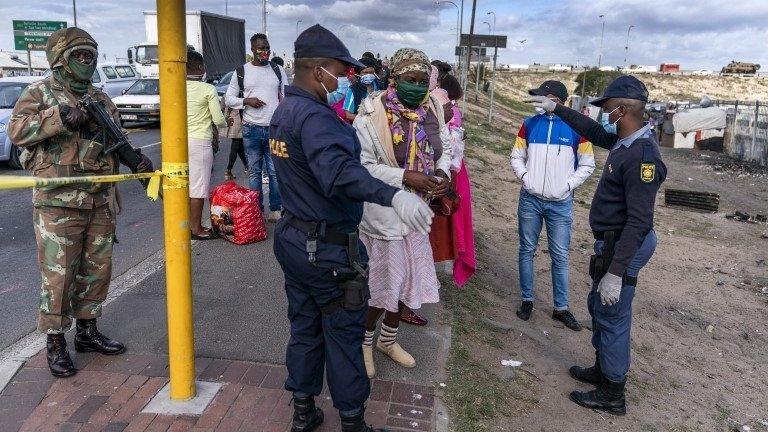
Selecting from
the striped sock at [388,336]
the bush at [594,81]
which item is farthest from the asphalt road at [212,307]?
the bush at [594,81]

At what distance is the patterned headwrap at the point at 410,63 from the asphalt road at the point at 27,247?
3183mm

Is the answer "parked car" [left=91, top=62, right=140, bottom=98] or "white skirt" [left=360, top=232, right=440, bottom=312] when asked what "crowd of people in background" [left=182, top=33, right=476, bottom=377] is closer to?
"white skirt" [left=360, top=232, right=440, bottom=312]

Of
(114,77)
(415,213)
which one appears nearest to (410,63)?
(415,213)

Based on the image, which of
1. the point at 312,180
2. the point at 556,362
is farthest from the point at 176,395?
the point at 556,362

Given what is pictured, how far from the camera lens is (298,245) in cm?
267

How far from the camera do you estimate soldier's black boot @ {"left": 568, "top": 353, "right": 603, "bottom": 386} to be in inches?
160

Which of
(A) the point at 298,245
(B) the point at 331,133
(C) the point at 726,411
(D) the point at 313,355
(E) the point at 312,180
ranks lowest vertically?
(C) the point at 726,411

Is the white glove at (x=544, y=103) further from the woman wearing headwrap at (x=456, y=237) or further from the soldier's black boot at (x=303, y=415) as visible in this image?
the soldier's black boot at (x=303, y=415)

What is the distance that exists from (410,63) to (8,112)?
34.7 feet

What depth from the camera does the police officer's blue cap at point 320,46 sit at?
104 inches

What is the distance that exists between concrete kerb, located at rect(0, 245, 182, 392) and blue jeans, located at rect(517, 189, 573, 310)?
3.37m

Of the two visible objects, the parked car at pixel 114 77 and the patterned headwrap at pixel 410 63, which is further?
the parked car at pixel 114 77

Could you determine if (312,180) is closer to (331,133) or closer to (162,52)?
(331,133)

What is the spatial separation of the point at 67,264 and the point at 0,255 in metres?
3.22
